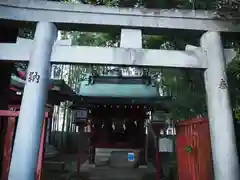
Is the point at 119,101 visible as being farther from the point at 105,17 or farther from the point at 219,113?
the point at 219,113

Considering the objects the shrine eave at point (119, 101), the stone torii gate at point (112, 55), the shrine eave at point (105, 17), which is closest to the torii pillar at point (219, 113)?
the stone torii gate at point (112, 55)

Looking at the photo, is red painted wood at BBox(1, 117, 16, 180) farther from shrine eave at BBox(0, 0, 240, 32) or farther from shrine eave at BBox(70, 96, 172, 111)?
shrine eave at BBox(70, 96, 172, 111)

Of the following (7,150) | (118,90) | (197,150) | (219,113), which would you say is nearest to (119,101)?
(118,90)

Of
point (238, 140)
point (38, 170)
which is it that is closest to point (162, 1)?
point (238, 140)

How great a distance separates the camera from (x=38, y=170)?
3604 mm

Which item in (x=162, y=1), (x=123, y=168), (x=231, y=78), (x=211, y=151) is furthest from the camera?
(x=123, y=168)

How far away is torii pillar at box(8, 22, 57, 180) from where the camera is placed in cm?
333

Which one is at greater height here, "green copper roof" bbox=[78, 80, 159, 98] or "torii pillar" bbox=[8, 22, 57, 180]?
"green copper roof" bbox=[78, 80, 159, 98]

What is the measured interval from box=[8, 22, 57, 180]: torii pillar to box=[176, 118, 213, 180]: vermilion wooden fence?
2543mm

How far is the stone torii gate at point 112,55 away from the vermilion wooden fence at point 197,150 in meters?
0.31

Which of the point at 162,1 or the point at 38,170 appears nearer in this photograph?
the point at 38,170

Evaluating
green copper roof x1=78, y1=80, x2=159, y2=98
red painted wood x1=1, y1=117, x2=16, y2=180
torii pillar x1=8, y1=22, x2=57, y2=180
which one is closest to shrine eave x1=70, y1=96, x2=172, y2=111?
green copper roof x1=78, y1=80, x2=159, y2=98

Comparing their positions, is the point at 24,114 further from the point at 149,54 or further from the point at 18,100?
the point at 18,100

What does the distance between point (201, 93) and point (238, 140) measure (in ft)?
7.74
